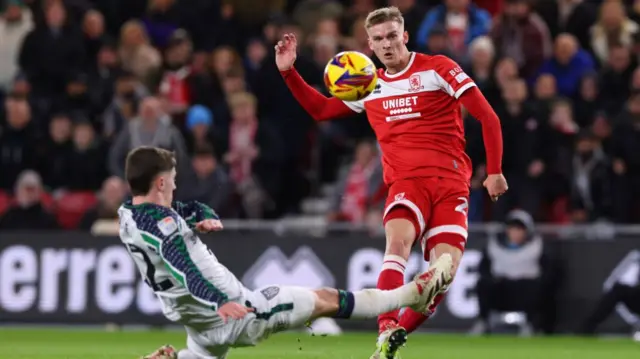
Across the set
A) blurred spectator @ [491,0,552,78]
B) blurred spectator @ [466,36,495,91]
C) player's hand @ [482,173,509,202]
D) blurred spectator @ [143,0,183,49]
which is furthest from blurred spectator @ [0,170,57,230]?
player's hand @ [482,173,509,202]

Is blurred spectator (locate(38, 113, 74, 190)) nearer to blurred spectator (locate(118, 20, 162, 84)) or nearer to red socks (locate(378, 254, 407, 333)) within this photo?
blurred spectator (locate(118, 20, 162, 84))

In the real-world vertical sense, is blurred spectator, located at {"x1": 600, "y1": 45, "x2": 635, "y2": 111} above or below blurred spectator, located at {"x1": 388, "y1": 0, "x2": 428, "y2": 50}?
below

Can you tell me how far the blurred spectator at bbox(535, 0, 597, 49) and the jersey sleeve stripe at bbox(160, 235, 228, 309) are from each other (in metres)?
13.0

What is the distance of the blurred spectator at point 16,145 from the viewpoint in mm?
19797

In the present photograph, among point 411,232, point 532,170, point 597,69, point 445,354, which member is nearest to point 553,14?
point 597,69

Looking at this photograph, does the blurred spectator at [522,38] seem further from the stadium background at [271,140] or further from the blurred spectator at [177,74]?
the blurred spectator at [177,74]

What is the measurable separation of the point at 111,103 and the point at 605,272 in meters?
7.41

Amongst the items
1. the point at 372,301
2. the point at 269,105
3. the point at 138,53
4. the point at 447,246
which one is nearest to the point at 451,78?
the point at 447,246

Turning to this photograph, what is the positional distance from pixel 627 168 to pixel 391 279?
8.76 meters

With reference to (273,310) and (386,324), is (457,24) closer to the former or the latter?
(386,324)

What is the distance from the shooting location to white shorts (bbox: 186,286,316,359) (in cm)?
888

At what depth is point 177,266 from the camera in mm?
8719

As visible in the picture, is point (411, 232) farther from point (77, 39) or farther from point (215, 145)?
point (77, 39)

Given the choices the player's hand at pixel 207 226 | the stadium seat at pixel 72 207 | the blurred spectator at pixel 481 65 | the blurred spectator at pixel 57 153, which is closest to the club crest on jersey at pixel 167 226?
the player's hand at pixel 207 226
